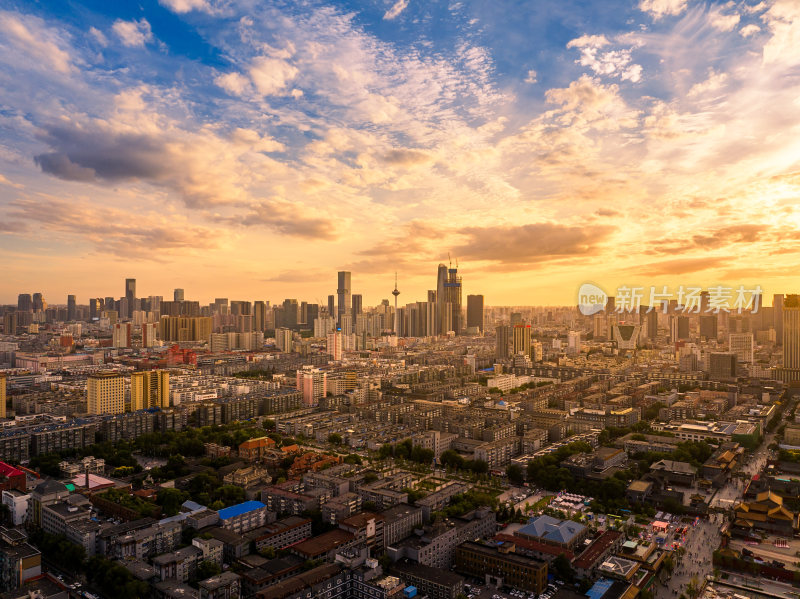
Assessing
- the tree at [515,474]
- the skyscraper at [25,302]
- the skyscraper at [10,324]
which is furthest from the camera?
the skyscraper at [25,302]

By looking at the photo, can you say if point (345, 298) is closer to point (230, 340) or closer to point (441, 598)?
point (230, 340)

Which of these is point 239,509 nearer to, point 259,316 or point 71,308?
point 259,316

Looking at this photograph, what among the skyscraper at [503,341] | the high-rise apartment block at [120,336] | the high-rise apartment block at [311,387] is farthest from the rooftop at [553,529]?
the high-rise apartment block at [120,336]

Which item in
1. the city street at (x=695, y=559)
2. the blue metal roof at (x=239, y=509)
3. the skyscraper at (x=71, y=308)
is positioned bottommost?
the city street at (x=695, y=559)

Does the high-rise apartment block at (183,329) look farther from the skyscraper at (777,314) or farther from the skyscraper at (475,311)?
the skyscraper at (777,314)

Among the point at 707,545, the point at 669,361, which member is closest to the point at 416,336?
the point at 669,361

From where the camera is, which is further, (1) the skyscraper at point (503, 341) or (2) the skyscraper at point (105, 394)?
(1) the skyscraper at point (503, 341)

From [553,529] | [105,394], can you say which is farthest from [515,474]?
[105,394]

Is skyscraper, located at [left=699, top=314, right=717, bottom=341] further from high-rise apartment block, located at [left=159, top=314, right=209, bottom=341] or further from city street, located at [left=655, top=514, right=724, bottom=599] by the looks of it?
high-rise apartment block, located at [left=159, top=314, right=209, bottom=341]

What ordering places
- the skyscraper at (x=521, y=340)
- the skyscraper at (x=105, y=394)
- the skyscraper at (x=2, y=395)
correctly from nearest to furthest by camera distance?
the skyscraper at (x=2, y=395), the skyscraper at (x=105, y=394), the skyscraper at (x=521, y=340)
